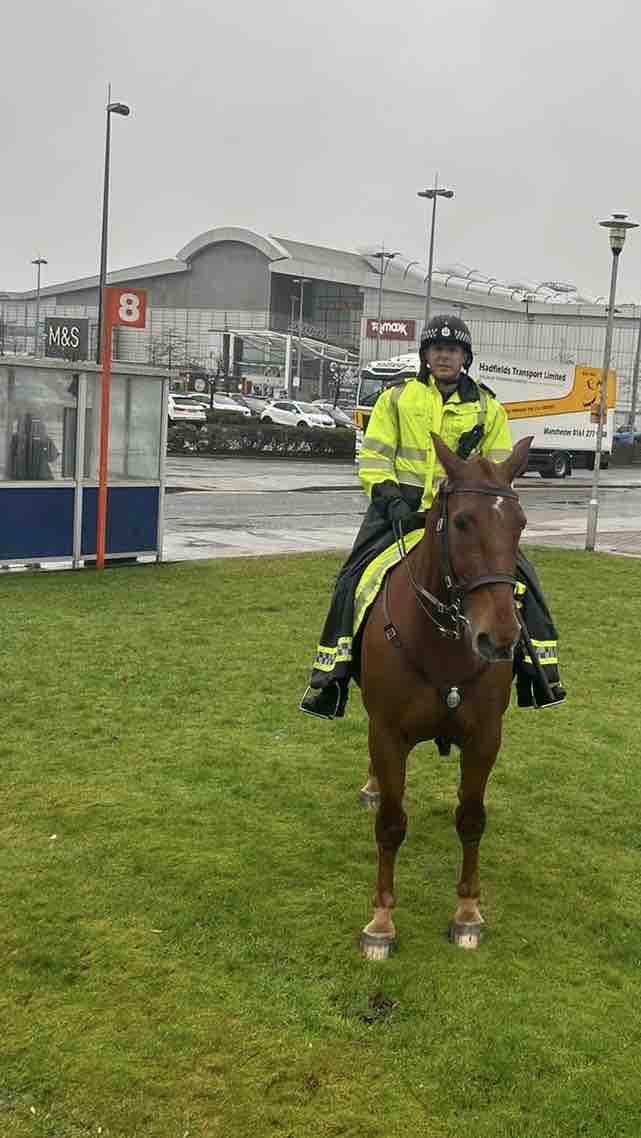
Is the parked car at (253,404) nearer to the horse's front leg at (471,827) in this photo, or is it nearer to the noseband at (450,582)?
the horse's front leg at (471,827)

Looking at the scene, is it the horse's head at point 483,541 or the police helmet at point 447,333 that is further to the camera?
the police helmet at point 447,333

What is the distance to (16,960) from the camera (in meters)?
4.46

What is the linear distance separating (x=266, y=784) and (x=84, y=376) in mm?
8684

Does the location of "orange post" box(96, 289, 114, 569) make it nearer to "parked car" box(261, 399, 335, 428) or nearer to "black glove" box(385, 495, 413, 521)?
"black glove" box(385, 495, 413, 521)

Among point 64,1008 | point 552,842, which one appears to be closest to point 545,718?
point 552,842

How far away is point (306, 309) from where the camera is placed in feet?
380

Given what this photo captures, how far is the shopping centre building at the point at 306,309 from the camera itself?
98.0 meters

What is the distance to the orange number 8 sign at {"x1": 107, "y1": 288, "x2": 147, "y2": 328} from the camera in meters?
13.6

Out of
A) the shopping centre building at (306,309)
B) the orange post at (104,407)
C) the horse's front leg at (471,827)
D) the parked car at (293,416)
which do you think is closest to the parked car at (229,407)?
the parked car at (293,416)

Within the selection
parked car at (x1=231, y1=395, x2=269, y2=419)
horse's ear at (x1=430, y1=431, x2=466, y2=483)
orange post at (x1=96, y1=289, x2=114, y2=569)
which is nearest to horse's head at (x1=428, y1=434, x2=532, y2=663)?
horse's ear at (x1=430, y1=431, x2=466, y2=483)

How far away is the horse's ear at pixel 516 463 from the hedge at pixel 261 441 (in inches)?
1487

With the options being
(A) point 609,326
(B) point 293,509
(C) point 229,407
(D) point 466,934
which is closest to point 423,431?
(D) point 466,934

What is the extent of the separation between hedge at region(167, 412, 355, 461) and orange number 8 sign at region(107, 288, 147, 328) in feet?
90.2

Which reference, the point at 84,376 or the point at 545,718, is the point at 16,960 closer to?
the point at 545,718
